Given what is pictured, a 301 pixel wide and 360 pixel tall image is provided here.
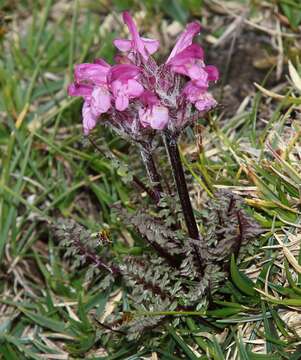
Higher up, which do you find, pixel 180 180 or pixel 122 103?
pixel 122 103

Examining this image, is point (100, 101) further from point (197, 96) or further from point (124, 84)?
point (197, 96)

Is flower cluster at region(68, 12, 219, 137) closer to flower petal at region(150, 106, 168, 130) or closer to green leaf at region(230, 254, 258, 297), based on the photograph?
flower petal at region(150, 106, 168, 130)

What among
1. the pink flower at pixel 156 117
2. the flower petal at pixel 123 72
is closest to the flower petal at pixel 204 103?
the pink flower at pixel 156 117

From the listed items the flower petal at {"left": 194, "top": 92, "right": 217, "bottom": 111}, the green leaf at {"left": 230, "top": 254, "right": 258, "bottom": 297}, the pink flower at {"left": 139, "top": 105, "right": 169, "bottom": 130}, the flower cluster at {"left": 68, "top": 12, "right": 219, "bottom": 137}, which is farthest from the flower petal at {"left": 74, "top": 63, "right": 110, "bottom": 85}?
the green leaf at {"left": 230, "top": 254, "right": 258, "bottom": 297}

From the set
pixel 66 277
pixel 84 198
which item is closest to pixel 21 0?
pixel 84 198

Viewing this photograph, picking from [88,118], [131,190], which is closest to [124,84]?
[88,118]

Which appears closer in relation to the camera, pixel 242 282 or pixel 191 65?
pixel 191 65

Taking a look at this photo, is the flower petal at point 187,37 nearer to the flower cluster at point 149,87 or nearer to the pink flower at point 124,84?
the flower cluster at point 149,87
